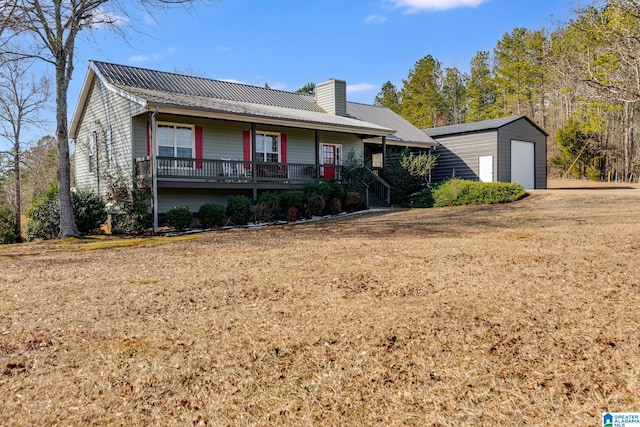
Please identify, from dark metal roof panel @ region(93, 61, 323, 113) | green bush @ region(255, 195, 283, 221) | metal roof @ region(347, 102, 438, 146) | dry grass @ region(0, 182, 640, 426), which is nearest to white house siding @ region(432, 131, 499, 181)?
metal roof @ region(347, 102, 438, 146)

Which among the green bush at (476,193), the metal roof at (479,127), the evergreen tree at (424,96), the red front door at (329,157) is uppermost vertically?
the evergreen tree at (424,96)

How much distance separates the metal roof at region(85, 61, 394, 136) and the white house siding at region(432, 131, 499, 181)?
19.7 feet

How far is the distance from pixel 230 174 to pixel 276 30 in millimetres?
6260

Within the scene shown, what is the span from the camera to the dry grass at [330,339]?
2613 mm

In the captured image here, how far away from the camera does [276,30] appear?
1711cm

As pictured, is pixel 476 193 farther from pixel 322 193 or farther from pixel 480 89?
pixel 480 89

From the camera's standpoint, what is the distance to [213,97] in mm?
17844

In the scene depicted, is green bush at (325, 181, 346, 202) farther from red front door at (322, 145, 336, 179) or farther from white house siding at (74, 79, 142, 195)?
white house siding at (74, 79, 142, 195)

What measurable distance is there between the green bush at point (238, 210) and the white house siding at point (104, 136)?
12.2 feet

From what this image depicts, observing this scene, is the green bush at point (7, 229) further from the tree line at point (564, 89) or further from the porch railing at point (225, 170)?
the tree line at point (564, 89)

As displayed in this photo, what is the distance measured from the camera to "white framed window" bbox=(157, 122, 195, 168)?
14.8 meters

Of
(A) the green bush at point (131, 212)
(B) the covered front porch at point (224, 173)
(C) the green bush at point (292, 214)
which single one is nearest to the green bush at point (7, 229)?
(A) the green bush at point (131, 212)

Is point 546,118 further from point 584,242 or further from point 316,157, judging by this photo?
point 584,242

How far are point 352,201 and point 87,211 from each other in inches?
358
